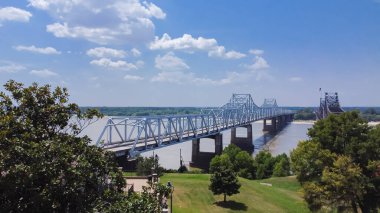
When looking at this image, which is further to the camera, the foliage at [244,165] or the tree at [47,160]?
the foliage at [244,165]

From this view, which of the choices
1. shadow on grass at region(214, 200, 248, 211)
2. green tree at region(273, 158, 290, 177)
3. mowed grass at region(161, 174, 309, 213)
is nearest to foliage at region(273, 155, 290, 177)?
green tree at region(273, 158, 290, 177)

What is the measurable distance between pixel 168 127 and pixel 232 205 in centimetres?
4384

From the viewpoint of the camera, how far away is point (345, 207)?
22.5 m

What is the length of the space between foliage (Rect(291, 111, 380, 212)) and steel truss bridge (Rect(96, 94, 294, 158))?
1212 cm

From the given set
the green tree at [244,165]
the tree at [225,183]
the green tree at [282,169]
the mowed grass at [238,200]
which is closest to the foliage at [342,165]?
the mowed grass at [238,200]

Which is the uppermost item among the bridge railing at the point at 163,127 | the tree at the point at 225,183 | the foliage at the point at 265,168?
the bridge railing at the point at 163,127

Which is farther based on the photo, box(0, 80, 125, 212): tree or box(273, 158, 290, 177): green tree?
box(273, 158, 290, 177): green tree

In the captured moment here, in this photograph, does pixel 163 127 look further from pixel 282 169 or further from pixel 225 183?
pixel 225 183

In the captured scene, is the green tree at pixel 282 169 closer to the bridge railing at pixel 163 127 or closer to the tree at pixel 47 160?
the bridge railing at pixel 163 127

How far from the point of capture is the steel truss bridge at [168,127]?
5328 centimetres

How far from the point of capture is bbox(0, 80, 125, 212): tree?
9.28 meters

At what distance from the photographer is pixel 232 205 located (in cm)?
2859

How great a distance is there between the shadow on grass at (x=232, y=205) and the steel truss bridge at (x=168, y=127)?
10.2 metres

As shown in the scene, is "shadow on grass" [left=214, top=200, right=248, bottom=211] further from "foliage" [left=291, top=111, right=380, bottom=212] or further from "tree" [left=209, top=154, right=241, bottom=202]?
"foliage" [left=291, top=111, right=380, bottom=212]
